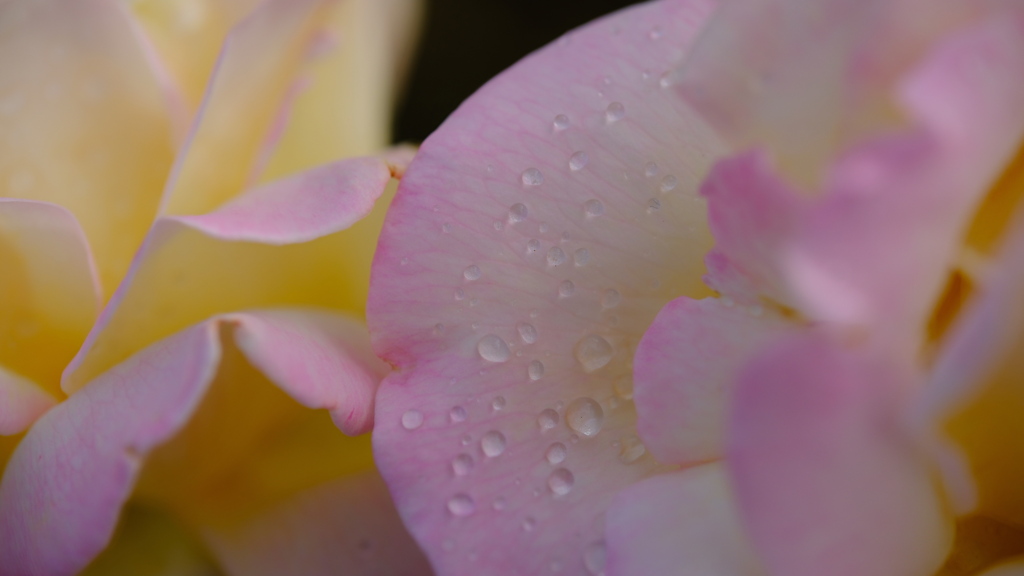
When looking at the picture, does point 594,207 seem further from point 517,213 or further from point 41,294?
point 41,294

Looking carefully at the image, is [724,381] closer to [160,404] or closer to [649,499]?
[649,499]

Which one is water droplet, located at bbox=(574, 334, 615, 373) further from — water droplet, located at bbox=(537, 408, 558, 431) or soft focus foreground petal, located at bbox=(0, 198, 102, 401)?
soft focus foreground petal, located at bbox=(0, 198, 102, 401)

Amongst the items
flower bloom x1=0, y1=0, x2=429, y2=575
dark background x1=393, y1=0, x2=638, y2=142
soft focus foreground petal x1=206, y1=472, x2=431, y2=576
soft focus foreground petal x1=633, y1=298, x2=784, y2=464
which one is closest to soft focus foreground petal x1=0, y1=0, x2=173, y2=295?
flower bloom x1=0, y1=0, x2=429, y2=575

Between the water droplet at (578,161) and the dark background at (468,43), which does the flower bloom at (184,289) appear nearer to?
the water droplet at (578,161)

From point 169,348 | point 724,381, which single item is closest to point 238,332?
point 169,348

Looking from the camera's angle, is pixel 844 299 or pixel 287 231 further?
pixel 287 231

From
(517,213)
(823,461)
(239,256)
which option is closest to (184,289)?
(239,256)

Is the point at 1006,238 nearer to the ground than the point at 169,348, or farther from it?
farther from it
